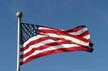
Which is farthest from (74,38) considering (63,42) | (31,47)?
(31,47)

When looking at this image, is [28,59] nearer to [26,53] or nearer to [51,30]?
[26,53]

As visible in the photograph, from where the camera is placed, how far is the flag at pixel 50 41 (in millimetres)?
36094

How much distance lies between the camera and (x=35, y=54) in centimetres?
3609

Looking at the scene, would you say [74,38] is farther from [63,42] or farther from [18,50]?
[18,50]

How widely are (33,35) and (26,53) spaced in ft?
5.82

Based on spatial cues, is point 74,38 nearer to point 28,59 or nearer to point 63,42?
point 63,42

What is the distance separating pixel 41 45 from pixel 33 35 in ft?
3.59

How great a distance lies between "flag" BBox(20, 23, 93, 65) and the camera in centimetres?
3609

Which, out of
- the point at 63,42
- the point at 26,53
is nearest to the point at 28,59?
the point at 26,53

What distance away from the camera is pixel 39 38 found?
36844 millimetres

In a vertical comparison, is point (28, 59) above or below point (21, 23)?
below

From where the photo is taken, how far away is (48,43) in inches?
1447

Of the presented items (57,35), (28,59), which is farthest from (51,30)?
(28,59)

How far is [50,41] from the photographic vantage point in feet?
121
